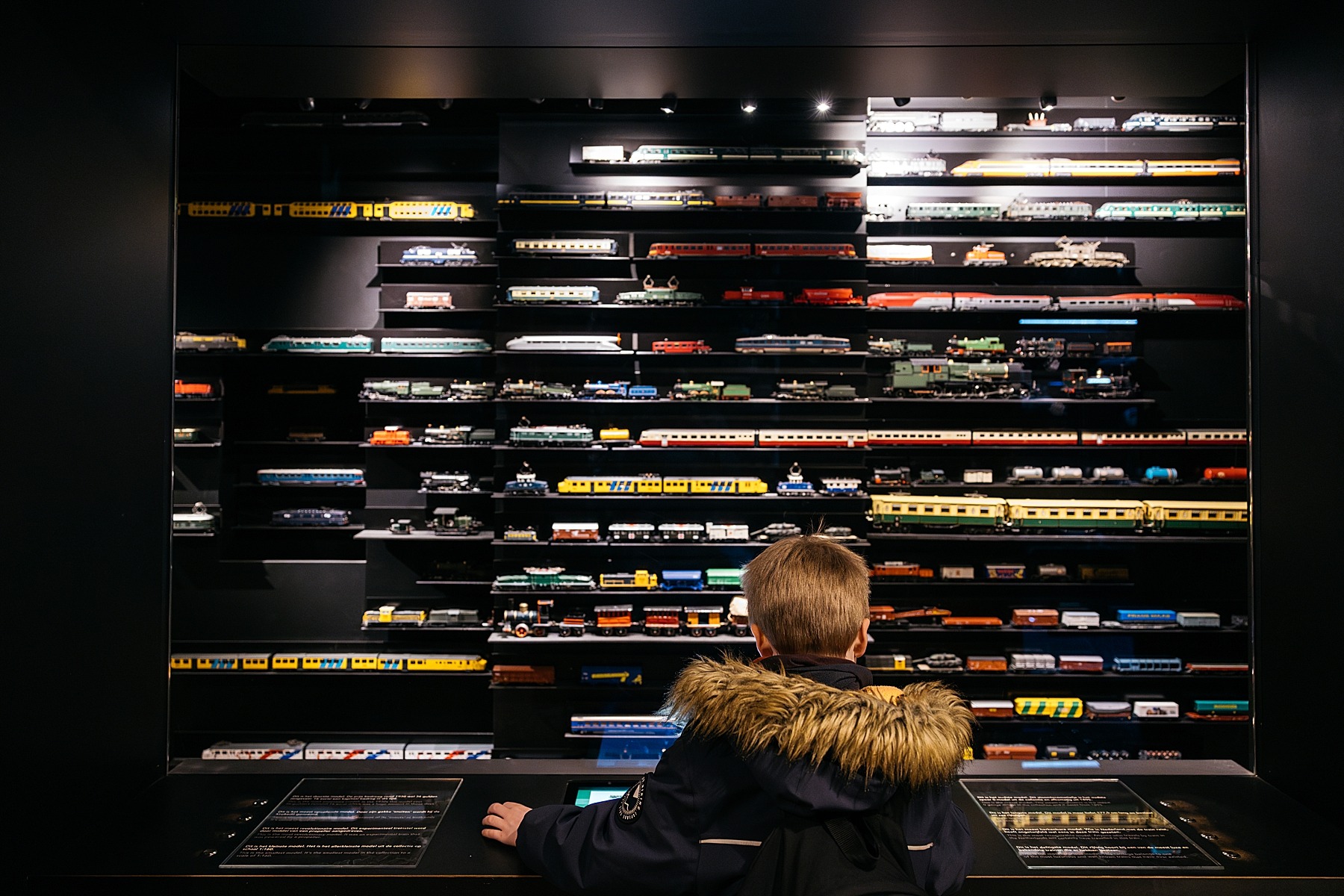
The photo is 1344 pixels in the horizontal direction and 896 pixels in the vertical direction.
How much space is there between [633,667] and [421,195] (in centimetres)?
362

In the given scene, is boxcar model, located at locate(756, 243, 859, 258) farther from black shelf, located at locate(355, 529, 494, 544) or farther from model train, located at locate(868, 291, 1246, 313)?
black shelf, located at locate(355, 529, 494, 544)

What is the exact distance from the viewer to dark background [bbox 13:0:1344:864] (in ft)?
5.66

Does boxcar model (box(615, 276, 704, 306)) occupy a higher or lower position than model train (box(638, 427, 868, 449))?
higher

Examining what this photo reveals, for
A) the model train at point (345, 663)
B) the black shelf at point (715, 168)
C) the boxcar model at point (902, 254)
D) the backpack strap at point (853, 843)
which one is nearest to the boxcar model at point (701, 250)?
the black shelf at point (715, 168)

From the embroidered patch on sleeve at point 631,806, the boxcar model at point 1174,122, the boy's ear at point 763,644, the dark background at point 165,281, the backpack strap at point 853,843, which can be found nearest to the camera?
the backpack strap at point 853,843

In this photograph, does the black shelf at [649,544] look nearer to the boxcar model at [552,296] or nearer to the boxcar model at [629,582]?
the boxcar model at [629,582]

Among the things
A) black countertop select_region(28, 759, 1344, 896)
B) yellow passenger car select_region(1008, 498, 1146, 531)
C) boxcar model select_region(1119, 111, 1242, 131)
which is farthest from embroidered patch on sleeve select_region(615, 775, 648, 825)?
boxcar model select_region(1119, 111, 1242, 131)

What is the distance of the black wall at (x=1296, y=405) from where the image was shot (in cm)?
191

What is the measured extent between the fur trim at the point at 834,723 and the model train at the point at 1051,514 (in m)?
3.51

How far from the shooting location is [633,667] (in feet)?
15.1

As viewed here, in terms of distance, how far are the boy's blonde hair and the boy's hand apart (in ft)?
2.48

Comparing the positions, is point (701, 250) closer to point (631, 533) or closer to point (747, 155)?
point (747, 155)

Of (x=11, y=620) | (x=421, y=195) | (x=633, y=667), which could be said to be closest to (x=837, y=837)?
(x=11, y=620)

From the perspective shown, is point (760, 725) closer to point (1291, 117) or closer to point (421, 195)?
point (1291, 117)
